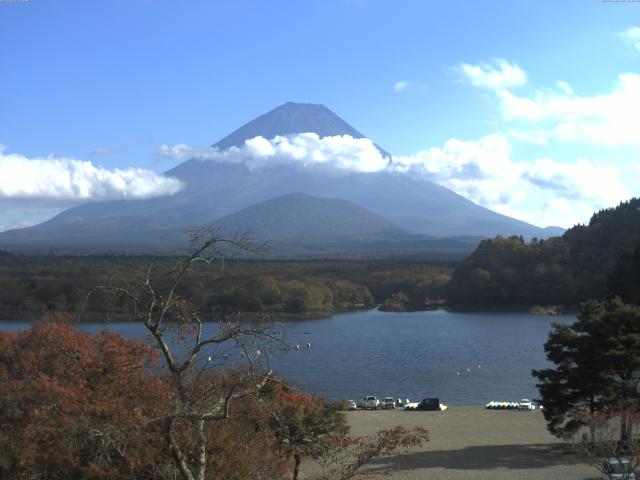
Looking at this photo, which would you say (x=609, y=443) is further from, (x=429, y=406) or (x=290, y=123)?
(x=290, y=123)

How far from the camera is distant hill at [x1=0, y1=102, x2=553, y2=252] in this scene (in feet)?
423

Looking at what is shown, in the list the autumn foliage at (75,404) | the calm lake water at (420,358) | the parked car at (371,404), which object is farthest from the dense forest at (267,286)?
the autumn foliage at (75,404)

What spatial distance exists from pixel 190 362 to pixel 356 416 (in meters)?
11.6

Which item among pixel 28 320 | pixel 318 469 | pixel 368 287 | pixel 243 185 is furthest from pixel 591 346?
pixel 243 185

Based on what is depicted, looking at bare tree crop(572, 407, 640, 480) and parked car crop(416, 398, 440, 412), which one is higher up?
bare tree crop(572, 407, 640, 480)

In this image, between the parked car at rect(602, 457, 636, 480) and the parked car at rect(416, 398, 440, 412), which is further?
the parked car at rect(416, 398, 440, 412)

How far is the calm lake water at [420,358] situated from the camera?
1938 centimetres

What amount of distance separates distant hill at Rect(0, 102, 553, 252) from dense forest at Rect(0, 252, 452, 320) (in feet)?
184

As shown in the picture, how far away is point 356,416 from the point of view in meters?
14.7

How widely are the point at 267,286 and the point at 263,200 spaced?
349ft

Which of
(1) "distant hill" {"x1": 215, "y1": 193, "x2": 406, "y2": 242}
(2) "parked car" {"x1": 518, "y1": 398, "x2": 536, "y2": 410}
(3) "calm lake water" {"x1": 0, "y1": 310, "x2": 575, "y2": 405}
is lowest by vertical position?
(3) "calm lake water" {"x1": 0, "y1": 310, "x2": 575, "y2": 405}

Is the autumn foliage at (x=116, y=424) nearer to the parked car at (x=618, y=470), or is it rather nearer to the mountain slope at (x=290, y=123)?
the parked car at (x=618, y=470)

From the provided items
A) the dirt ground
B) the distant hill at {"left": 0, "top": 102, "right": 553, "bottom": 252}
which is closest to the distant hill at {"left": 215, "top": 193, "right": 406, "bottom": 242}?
the distant hill at {"left": 0, "top": 102, "right": 553, "bottom": 252}

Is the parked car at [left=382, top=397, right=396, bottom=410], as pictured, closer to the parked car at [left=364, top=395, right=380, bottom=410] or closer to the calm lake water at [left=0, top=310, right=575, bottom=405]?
the parked car at [left=364, top=395, right=380, bottom=410]
